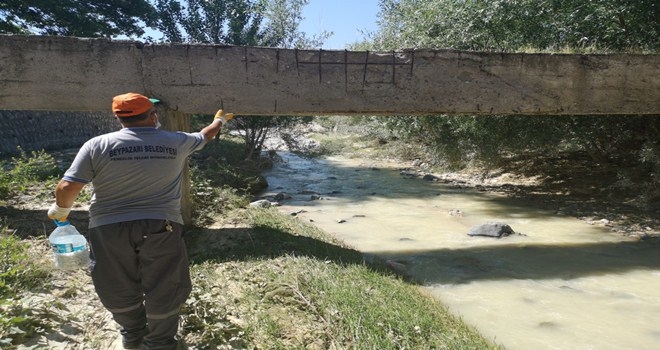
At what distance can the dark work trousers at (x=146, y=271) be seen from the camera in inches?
112

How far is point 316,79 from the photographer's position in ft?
20.3

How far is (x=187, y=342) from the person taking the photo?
10.9 ft

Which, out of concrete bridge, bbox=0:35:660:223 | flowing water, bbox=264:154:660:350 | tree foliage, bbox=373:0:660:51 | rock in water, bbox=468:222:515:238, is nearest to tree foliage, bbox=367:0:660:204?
tree foliage, bbox=373:0:660:51

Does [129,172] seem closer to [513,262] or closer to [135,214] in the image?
[135,214]

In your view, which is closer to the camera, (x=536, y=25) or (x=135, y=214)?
(x=135, y=214)

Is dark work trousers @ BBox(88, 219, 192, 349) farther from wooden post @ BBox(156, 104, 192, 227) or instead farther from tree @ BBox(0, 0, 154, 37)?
tree @ BBox(0, 0, 154, 37)

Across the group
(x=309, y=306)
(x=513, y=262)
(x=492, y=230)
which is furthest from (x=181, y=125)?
(x=492, y=230)

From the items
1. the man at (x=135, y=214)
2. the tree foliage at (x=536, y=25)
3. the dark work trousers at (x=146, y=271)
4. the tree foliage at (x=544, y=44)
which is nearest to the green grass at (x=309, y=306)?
the dark work trousers at (x=146, y=271)

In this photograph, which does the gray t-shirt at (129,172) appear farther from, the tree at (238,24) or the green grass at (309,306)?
the tree at (238,24)

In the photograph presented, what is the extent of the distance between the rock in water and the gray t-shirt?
5.82 m

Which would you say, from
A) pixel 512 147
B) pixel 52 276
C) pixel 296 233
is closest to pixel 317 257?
pixel 296 233

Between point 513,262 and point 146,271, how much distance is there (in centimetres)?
505

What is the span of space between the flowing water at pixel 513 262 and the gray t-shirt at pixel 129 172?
316 cm

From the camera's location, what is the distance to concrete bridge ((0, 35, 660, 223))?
5754 millimetres
